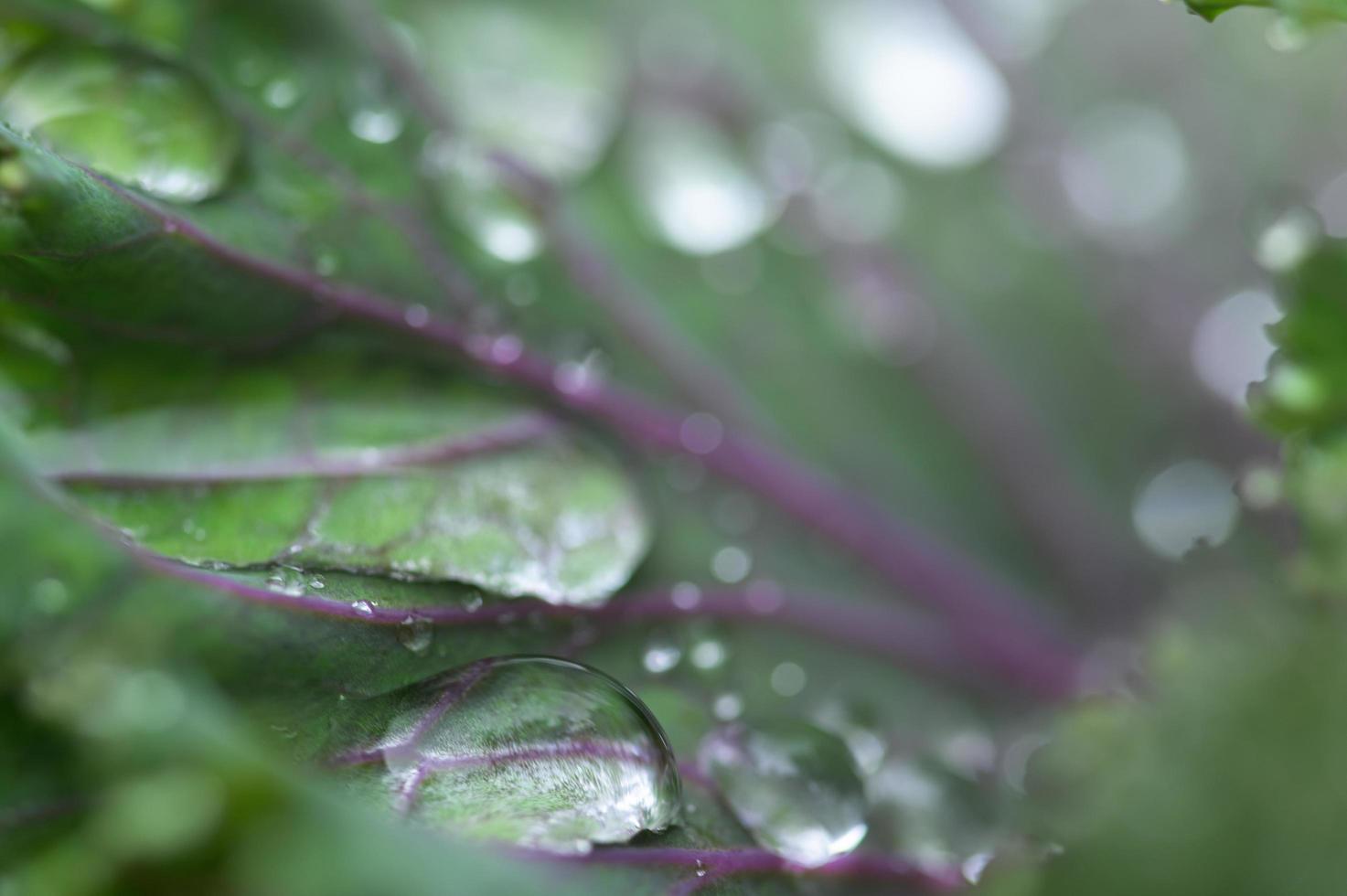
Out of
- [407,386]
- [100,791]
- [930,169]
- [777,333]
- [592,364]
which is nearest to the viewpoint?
[100,791]

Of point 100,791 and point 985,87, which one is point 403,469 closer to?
point 100,791

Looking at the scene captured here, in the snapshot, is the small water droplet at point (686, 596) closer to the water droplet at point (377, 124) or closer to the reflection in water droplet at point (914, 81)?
the water droplet at point (377, 124)

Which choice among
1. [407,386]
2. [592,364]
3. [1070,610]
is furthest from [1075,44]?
[407,386]

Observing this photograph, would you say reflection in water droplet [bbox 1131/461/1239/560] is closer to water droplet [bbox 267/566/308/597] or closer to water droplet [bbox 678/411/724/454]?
water droplet [bbox 678/411/724/454]

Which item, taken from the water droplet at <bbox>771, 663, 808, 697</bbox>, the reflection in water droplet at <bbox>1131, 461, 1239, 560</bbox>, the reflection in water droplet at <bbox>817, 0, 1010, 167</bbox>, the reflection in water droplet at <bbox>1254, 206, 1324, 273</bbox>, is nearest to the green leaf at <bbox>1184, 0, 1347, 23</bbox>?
the reflection in water droplet at <bbox>1254, 206, 1324, 273</bbox>

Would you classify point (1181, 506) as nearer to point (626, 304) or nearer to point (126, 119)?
point (626, 304)
